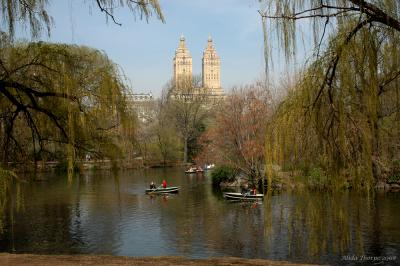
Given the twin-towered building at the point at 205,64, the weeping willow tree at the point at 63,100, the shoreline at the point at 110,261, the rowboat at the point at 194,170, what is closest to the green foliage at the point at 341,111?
the shoreline at the point at 110,261

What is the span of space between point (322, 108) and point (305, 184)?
0.82 m

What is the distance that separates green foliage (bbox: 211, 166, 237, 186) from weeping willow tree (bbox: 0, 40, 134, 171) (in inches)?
897

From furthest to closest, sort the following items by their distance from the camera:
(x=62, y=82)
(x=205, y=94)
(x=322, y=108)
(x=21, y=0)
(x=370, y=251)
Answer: (x=205, y=94) < (x=370, y=251) < (x=62, y=82) < (x=21, y=0) < (x=322, y=108)

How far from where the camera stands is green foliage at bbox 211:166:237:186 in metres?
29.5

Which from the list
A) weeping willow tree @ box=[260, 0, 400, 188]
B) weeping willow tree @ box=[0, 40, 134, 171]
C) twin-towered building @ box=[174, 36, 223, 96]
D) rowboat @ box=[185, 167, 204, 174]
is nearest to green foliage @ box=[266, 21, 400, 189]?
weeping willow tree @ box=[260, 0, 400, 188]

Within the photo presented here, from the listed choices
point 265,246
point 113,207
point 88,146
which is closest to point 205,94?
point 113,207

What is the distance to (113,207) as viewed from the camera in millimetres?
20047

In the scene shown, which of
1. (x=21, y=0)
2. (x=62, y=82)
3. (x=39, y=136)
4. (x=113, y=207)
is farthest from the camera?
(x=113, y=207)

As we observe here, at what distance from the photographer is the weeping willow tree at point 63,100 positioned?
6.27 metres

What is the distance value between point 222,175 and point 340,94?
25.7 meters

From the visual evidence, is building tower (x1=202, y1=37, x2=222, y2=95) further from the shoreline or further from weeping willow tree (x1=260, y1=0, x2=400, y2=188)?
weeping willow tree (x1=260, y1=0, x2=400, y2=188)

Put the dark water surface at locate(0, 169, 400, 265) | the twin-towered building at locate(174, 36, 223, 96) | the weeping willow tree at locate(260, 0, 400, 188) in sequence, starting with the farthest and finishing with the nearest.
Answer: the twin-towered building at locate(174, 36, 223, 96)
the dark water surface at locate(0, 169, 400, 265)
the weeping willow tree at locate(260, 0, 400, 188)

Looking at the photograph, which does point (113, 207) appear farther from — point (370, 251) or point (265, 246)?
point (370, 251)

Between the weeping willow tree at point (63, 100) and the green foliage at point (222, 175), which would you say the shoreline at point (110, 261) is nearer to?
the weeping willow tree at point (63, 100)
